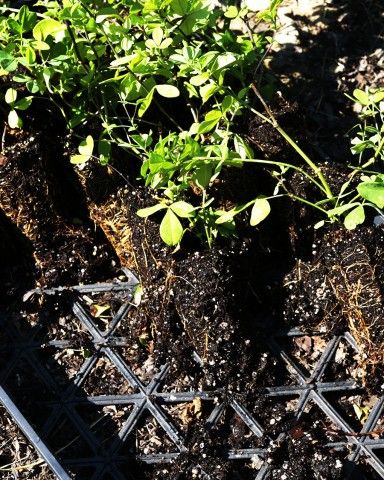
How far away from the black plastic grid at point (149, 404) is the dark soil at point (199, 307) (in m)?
0.02

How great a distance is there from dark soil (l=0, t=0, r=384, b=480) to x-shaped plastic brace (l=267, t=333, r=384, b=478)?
0.02 meters

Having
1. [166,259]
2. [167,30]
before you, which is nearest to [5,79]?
[167,30]

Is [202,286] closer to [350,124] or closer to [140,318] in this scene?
[140,318]

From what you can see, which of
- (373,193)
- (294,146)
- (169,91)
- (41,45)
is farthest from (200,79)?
(373,193)

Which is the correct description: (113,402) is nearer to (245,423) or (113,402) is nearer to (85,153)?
(245,423)

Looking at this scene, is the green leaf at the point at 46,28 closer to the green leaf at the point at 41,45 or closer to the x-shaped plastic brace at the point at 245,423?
the green leaf at the point at 41,45

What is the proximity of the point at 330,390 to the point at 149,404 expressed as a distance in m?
0.47

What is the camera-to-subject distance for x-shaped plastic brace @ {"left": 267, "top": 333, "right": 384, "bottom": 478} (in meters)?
1.80

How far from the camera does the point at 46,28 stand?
1.83 meters

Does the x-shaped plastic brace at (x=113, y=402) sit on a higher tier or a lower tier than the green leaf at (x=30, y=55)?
lower

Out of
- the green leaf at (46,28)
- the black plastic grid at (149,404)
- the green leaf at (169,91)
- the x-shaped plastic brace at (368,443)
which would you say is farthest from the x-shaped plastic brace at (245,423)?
the green leaf at (46,28)

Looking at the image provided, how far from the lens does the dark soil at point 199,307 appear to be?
183cm

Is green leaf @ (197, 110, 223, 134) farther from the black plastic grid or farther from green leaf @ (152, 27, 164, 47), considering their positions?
the black plastic grid

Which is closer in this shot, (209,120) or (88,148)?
(209,120)
